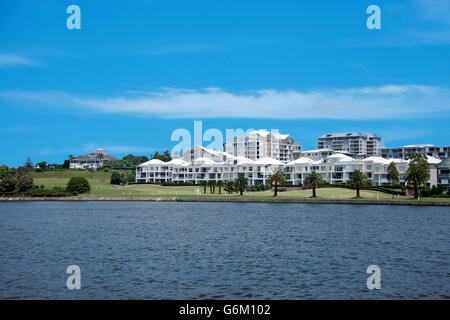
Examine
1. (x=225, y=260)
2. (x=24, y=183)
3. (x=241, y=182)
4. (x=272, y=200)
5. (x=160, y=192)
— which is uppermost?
(x=24, y=183)

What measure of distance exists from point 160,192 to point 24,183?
4420 cm

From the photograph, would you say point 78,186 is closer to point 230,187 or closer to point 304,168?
point 230,187

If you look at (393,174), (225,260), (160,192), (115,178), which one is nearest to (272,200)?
(393,174)

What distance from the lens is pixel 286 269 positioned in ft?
103

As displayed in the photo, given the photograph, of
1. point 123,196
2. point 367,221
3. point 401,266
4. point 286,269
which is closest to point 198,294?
point 286,269

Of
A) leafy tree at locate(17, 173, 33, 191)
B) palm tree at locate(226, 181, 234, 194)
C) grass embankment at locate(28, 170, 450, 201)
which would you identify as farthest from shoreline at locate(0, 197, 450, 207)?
palm tree at locate(226, 181, 234, 194)

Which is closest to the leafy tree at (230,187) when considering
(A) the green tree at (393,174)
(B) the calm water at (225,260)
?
(A) the green tree at (393,174)

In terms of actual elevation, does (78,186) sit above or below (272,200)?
above

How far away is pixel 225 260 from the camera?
113ft

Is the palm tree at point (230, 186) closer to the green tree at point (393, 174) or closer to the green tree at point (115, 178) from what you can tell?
the green tree at point (393, 174)

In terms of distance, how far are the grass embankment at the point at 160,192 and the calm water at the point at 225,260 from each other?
6493 cm

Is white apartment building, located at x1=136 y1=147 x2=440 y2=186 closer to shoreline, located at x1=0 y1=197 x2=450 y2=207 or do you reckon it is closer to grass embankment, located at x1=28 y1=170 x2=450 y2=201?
grass embankment, located at x1=28 y1=170 x2=450 y2=201

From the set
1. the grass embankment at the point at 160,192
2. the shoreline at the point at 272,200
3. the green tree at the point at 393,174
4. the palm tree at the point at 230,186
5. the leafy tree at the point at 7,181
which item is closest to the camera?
the shoreline at the point at 272,200

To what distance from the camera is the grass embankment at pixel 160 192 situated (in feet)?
407
